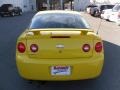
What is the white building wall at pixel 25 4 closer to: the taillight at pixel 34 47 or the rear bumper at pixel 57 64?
the taillight at pixel 34 47

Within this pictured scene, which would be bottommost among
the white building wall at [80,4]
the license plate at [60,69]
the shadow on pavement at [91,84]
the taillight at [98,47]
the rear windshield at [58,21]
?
the white building wall at [80,4]

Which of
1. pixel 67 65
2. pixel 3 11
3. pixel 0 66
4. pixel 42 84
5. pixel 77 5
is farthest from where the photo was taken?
pixel 77 5

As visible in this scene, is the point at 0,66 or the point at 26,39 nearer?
the point at 26,39

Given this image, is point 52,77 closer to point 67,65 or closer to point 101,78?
point 67,65

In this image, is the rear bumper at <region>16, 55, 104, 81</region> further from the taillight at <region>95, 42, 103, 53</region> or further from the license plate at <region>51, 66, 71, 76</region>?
the taillight at <region>95, 42, 103, 53</region>

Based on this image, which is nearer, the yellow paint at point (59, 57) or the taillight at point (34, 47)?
the yellow paint at point (59, 57)

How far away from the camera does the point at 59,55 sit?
6.11m

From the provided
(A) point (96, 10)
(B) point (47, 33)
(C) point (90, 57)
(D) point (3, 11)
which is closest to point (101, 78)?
(C) point (90, 57)

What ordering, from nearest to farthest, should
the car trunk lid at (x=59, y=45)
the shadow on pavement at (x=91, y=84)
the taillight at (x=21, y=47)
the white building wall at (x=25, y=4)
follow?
the car trunk lid at (x=59, y=45), the taillight at (x=21, y=47), the shadow on pavement at (x=91, y=84), the white building wall at (x=25, y=4)

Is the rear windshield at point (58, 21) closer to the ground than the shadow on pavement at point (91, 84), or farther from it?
farther from it

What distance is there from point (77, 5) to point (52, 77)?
65.1 m

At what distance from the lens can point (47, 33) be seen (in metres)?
6.25

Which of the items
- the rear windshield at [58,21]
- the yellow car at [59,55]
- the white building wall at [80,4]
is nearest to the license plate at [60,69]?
the yellow car at [59,55]

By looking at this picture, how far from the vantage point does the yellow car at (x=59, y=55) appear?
6012mm
